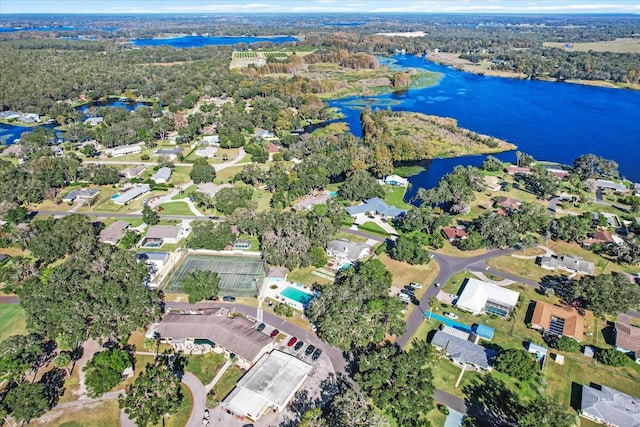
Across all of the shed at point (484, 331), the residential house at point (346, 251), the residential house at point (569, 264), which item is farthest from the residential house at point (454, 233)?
the shed at point (484, 331)

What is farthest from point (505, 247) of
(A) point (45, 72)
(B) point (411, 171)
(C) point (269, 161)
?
(A) point (45, 72)

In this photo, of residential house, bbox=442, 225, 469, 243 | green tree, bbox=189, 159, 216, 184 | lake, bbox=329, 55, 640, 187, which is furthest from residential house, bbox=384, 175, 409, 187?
green tree, bbox=189, 159, 216, 184

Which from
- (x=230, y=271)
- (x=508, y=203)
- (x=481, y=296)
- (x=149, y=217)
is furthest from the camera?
(x=508, y=203)

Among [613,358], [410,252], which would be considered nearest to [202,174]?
[410,252]

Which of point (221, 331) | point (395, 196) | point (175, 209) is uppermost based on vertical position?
point (221, 331)

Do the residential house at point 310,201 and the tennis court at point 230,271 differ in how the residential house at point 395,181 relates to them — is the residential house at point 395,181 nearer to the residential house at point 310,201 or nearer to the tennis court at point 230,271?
the residential house at point 310,201

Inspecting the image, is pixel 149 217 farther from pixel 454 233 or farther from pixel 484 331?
pixel 484 331

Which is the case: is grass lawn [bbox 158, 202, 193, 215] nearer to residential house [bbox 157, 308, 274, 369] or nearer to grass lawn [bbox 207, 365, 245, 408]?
residential house [bbox 157, 308, 274, 369]

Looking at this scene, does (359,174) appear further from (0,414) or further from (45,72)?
(45,72)
